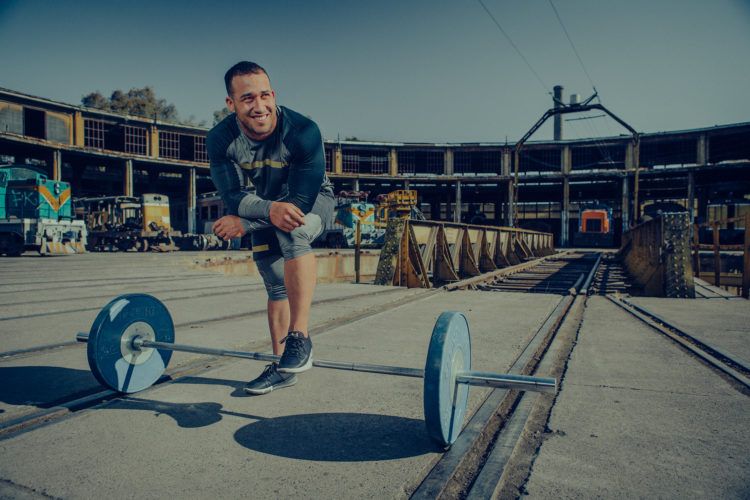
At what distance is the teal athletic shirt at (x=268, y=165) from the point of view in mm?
2330

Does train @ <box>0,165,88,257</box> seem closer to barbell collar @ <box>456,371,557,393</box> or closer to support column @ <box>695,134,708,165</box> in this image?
barbell collar @ <box>456,371,557,393</box>

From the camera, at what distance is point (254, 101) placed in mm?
2312

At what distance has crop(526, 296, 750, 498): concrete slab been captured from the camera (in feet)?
4.64

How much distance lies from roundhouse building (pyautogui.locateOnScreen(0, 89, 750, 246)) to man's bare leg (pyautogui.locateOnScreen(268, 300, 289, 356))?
25.6 metres

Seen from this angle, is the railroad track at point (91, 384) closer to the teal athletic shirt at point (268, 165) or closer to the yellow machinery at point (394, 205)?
Answer: the teal athletic shirt at point (268, 165)

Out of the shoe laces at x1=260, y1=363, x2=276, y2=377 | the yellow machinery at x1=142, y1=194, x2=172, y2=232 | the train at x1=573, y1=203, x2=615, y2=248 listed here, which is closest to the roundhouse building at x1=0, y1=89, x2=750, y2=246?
the train at x1=573, y1=203, x2=615, y2=248

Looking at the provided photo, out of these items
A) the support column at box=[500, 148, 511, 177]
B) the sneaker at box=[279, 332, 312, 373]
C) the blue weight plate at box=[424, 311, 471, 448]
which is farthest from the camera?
the support column at box=[500, 148, 511, 177]

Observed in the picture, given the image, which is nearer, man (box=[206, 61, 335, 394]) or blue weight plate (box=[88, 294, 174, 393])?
blue weight plate (box=[88, 294, 174, 393])

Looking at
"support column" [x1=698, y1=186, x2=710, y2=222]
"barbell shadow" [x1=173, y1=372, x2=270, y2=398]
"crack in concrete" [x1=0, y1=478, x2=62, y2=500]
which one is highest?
"support column" [x1=698, y1=186, x2=710, y2=222]

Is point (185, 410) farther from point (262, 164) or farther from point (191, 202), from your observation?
point (191, 202)

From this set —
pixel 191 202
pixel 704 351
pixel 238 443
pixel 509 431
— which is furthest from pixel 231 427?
pixel 191 202

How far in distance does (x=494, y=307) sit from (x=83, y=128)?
1159 inches

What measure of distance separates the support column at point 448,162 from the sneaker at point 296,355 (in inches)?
1446

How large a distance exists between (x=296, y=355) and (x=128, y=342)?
0.84 meters
